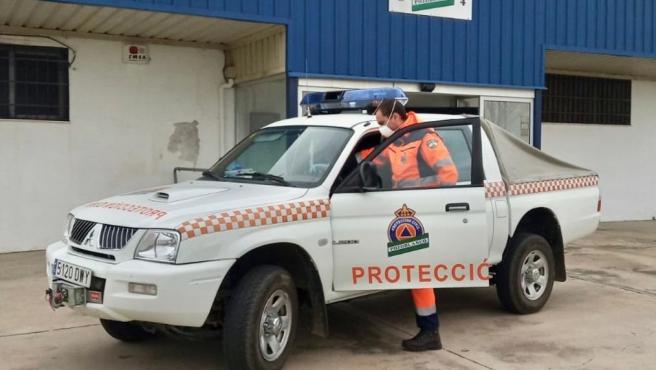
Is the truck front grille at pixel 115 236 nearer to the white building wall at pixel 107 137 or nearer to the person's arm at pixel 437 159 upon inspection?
the person's arm at pixel 437 159

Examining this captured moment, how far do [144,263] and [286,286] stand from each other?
3.27 ft

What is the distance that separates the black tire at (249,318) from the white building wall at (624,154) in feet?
35.5

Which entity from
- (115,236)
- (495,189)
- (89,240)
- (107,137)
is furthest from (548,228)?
(107,137)

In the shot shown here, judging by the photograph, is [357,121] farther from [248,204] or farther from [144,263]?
[144,263]

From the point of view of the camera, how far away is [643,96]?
15008 millimetres

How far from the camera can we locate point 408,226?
5.02 meters

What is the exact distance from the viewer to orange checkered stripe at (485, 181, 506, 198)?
18.9ft

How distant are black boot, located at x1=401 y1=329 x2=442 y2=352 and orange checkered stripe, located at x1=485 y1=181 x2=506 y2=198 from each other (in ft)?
4.32

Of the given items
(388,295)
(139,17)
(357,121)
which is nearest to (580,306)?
(388,295)

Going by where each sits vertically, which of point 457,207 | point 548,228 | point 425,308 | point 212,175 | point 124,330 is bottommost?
point 124,330

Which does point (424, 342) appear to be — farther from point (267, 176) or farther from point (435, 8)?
point (435, 8)

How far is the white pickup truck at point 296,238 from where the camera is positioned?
4.14 metres

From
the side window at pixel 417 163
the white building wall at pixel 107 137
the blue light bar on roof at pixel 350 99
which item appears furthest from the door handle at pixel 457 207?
the white building wall at pixel 107 137

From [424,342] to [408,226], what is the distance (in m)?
0.94
